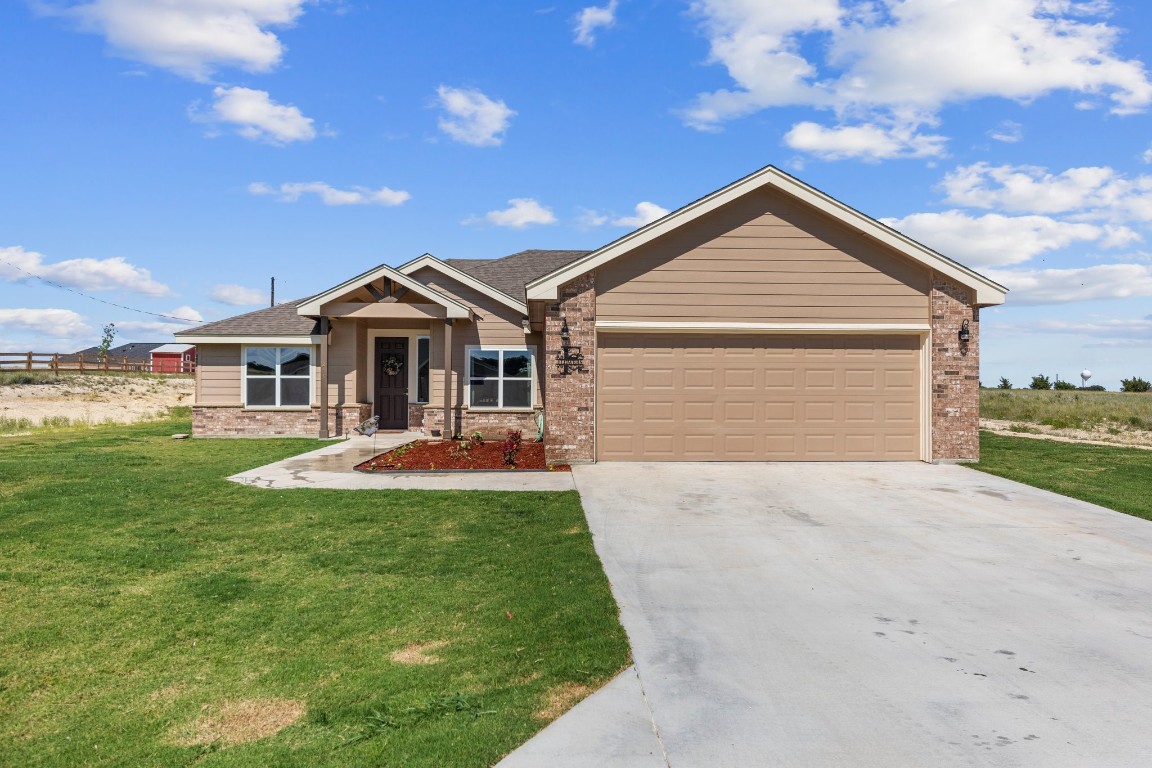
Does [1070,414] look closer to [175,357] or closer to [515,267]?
[515,267]

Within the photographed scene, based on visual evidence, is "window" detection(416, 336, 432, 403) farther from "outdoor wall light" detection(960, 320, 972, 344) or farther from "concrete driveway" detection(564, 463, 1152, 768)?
"outdoor wall light" detection(960, 320, 972, 344)

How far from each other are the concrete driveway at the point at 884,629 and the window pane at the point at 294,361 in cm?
1165

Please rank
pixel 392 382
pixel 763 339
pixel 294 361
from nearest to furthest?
pixel 763 339 → pixel 294 361 → pixel 392 382

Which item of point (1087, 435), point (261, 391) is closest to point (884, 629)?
point (261, 391)

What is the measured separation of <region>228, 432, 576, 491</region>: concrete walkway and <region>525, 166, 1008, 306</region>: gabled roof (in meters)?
3.31

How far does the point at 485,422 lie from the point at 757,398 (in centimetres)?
720

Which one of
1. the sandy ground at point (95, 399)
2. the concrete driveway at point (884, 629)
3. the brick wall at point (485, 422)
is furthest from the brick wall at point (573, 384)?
the sandy ground at point (95, 399)

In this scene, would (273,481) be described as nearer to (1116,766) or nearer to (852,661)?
(852,661)

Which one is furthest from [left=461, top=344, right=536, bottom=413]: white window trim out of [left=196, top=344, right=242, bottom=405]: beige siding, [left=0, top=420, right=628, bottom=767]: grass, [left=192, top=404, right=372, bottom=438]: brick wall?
[left=0, top=420, right=628, bottom=767]: grass

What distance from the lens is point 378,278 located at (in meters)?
16.7

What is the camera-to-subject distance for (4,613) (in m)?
5.55

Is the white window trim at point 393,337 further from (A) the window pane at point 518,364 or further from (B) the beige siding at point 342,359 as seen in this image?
(A) the window pane at point 518,364

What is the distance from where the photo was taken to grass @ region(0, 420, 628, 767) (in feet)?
12.2

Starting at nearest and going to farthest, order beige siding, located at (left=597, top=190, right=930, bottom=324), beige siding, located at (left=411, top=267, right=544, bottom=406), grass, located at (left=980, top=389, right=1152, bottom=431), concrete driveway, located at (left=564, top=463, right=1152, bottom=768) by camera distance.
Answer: concrete driveway, located at (left=564, top=463, right=1152, bottom=768) → beige siding, located at (left=597, top=190, right=930, bottom=324) → beige siding, located at (left=411, top=267, right=544, bottom=406) → grass, located at (left=980, top=389, right=1152, bottom=431)
